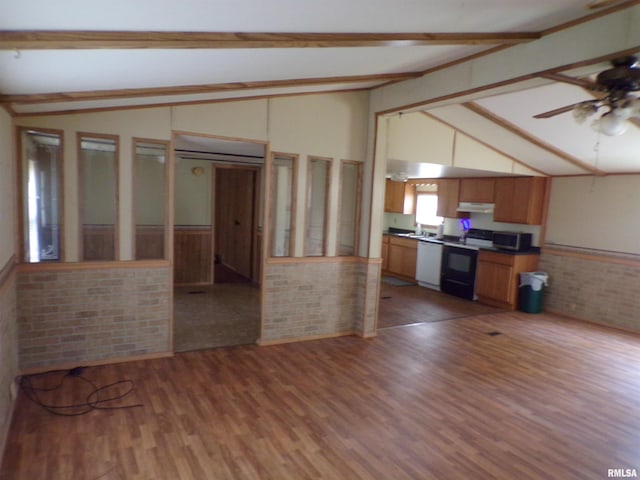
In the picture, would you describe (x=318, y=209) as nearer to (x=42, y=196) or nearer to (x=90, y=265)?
(x=90, y=265)

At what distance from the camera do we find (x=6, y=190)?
2.71 metres

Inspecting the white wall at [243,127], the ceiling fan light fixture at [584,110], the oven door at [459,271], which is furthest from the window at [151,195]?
the oven door at [459,271]

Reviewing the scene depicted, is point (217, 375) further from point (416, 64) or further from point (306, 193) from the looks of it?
point (416, 64)

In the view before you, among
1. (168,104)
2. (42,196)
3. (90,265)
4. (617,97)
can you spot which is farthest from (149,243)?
(617,97)

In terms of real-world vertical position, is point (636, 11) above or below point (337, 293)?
above

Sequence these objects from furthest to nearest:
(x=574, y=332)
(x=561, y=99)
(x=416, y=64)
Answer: (x=574, y=332), (x=561, y=99), (x=416, y=64)

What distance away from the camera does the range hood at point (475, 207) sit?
22.4ft

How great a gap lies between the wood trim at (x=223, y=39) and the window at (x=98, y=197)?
2.04 metres

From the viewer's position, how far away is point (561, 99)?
151 inches

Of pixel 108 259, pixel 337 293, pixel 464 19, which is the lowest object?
pixel 337 293

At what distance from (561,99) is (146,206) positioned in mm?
4175

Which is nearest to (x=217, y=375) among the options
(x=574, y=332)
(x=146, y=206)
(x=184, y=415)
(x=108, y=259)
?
(x=184, y=415)

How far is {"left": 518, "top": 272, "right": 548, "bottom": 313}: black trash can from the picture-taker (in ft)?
20.0

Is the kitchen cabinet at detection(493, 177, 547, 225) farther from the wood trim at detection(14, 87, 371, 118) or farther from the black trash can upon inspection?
the wood trim at detection(14, 87, 371, 118)
